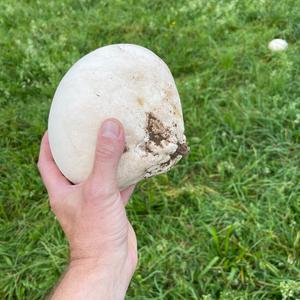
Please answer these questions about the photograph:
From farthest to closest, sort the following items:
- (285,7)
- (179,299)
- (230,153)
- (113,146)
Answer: (285,7) → (230,153) → (179,299) → (113,146)

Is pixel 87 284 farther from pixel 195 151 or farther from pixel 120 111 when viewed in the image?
pixel 195 151

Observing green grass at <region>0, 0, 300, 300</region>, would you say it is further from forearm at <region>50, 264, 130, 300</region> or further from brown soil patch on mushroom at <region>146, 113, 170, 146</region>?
brown soil patch on mushroom at <region>146, 113, 170, 146</region>

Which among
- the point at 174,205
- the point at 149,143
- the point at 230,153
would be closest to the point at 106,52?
the point at 149,143

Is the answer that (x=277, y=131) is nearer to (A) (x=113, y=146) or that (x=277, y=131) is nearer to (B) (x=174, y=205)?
(B) (x=174, y=205)

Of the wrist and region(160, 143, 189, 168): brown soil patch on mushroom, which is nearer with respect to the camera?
the wrist

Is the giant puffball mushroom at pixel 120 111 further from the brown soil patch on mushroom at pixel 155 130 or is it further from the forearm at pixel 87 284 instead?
the forearm at pixel 87 284

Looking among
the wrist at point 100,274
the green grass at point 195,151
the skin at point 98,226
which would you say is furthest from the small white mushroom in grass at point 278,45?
the wrist at point 100,274

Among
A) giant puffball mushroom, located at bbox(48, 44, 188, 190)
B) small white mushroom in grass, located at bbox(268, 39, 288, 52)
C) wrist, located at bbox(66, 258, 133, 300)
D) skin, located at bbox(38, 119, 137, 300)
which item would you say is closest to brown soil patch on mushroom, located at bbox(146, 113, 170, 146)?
giant puffball mushroom, located at bbox(48, 44, 188, 190)
